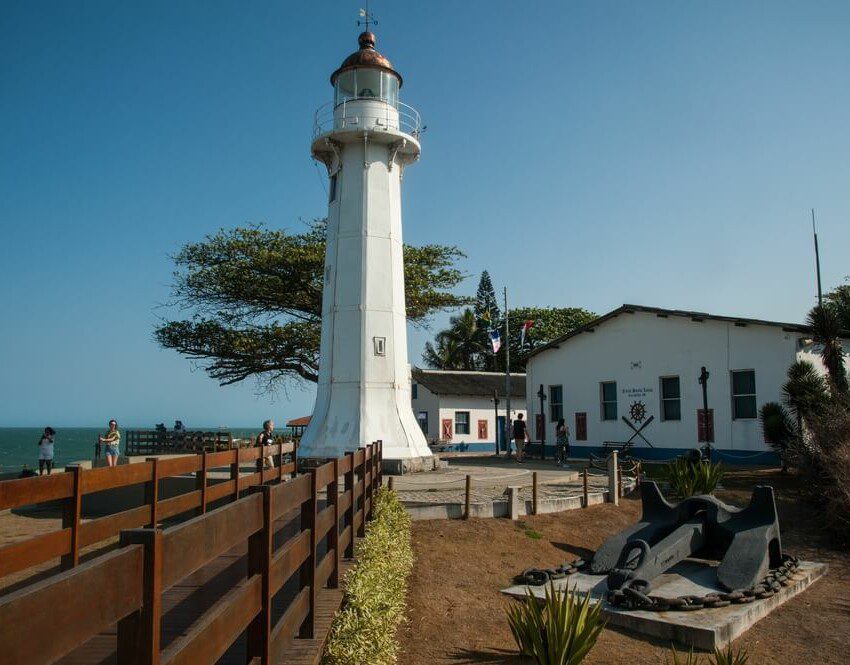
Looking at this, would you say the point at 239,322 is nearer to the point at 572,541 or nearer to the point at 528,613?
the point at 572,541

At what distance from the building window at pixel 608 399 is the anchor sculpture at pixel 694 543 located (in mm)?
16148

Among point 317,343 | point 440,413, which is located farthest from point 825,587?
point 440,413

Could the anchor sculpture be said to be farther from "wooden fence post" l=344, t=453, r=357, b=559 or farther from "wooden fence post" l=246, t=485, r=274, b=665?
"wooden fence post" l=246, t=485, r=274, b=665

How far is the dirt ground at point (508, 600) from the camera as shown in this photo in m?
8.02

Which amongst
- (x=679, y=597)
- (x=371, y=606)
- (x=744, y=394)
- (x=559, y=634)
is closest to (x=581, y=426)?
(x=744, y=394)

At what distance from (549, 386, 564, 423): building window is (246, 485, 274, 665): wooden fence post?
87.1 feet

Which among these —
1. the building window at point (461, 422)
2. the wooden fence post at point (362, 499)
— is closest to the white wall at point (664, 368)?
the building window at point (461, 422)

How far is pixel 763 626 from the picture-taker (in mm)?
9195

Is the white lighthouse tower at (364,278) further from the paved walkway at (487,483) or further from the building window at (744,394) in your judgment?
the building window at (744,394)

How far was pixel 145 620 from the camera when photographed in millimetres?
2092

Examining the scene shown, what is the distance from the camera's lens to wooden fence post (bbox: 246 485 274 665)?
11.4ft

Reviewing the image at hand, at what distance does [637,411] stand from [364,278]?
38.6 ft

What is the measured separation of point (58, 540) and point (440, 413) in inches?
1397

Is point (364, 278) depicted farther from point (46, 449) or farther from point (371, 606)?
point (371, 606)
